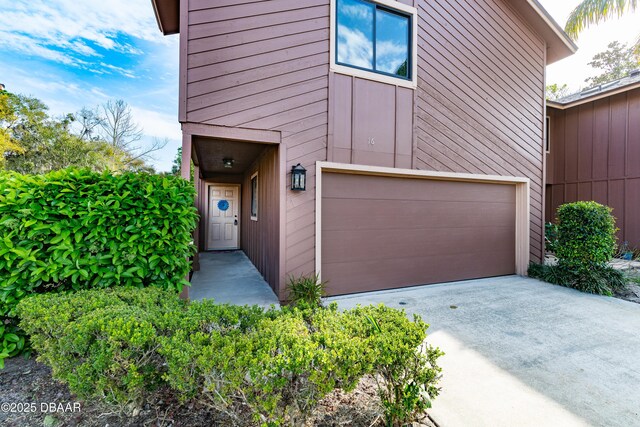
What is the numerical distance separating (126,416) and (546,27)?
28.5 feet

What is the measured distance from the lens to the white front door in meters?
8.87

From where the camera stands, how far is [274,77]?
4.03 m

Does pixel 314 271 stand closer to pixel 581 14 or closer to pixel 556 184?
pixel 556 184

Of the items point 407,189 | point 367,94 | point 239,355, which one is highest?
point 367,94

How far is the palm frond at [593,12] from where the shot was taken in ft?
26.4

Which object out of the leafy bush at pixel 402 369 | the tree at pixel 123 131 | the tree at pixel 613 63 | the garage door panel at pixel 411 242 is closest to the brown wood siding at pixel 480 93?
the garage door panel at pixel 411 242

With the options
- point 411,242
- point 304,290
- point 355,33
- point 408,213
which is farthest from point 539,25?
point 304,290

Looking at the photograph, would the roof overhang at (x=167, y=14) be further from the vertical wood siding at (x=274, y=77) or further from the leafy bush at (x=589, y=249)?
the leafy bush at (x=589, y=249)

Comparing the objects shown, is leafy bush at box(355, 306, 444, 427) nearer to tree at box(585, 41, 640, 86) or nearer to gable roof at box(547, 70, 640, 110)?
gable roof at box(547, 70, 640, 110)

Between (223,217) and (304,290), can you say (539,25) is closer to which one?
(304,290)

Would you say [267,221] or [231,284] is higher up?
[267,221]

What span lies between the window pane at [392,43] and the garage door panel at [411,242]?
265 centimetres

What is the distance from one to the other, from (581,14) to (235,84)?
35.2 feet

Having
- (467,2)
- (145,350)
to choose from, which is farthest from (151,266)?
(467,2)
